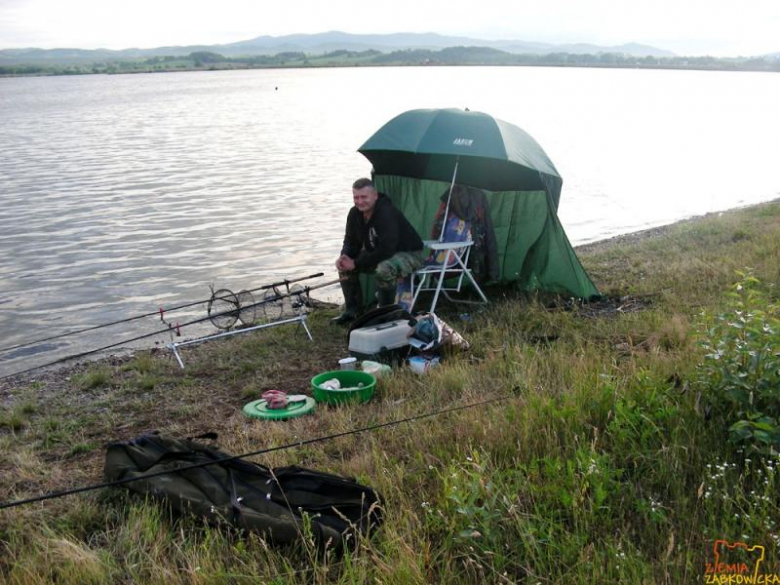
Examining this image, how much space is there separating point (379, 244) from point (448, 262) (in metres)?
0.82

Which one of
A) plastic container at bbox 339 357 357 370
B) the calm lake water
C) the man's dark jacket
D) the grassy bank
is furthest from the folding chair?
the calm lake water

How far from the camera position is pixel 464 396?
175 inches

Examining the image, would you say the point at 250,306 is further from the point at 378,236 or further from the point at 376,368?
the point at 376,368

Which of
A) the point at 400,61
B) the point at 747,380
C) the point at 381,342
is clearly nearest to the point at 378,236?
the point at 381,342

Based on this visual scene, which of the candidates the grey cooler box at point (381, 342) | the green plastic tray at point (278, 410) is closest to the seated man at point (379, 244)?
the grey cooler box at point (381, 342)

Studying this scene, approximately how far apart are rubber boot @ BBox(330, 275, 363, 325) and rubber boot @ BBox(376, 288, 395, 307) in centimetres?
36

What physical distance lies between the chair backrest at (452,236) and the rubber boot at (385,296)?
641 mm

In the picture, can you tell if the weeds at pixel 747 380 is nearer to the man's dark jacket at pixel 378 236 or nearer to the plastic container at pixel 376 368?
the plastic container at pixel 376 368

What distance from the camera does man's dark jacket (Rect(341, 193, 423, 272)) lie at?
6984 mm

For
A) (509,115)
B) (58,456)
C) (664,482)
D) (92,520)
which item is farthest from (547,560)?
(509,115)

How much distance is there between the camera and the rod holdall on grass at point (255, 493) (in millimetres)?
3145

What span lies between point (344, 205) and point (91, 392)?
11.6m

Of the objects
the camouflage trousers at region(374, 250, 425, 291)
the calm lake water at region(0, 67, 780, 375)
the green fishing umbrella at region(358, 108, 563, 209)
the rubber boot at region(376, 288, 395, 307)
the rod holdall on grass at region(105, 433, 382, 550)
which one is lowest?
the calm lake water at region(0, 67, 780, 375)

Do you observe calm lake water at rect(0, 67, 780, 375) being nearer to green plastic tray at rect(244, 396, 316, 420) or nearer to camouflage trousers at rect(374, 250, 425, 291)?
camouflage trousers at rect(374, 250, 425, 291)
